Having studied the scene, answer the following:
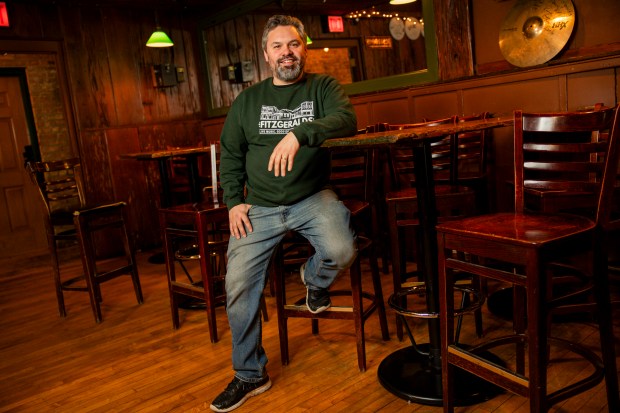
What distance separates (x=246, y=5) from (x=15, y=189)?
142 inches

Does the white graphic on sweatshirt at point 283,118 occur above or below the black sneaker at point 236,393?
above

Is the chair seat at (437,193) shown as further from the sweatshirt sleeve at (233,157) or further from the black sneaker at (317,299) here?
the sweatshirt sleeve at (233,157)

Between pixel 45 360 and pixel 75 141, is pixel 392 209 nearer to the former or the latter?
pixel 45 360

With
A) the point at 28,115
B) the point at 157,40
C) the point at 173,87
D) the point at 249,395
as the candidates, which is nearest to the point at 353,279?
the point at 249,395

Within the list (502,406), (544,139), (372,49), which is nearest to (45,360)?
(502,406)

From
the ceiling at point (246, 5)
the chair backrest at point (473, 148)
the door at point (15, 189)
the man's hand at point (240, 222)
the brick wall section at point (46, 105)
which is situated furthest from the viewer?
the brick wall section at point (46, 105)

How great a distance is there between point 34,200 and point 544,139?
19.8ft

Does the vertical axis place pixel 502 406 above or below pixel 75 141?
below

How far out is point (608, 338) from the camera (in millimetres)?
1694

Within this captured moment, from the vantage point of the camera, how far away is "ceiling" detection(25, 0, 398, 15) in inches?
221

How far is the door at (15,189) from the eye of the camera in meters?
6.35

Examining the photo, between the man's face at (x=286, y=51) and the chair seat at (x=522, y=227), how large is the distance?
0.98 m

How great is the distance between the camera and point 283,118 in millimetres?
2277

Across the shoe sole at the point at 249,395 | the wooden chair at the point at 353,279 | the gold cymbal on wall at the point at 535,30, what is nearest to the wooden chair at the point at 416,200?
the wooden chair at the point at 353,279
